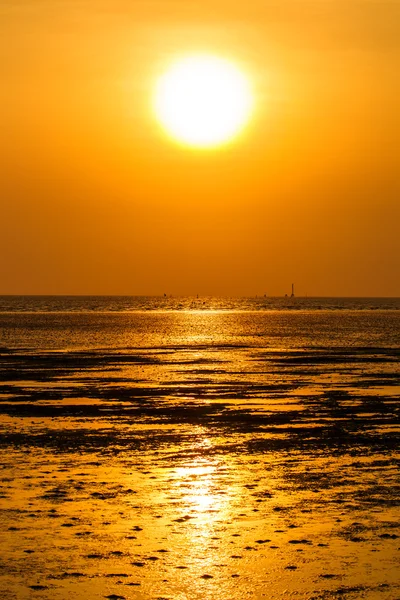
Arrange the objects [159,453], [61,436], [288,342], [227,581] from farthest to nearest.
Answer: [288,342], [61,436], [159,453], [227,581]

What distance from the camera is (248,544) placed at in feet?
47.3

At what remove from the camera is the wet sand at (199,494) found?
1301cm

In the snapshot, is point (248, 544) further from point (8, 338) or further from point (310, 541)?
point (8, 338)

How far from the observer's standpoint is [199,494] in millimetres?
17641

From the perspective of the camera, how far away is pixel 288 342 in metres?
80.6

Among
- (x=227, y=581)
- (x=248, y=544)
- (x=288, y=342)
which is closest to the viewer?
(x=227, y=581)

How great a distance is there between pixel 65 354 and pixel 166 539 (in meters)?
48.3

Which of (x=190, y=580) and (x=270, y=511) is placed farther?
(x=270, y=511)

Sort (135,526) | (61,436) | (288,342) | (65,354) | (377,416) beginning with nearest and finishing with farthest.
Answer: (135,526)
(61,436)
(377,416)
(65,354)
(288,342)

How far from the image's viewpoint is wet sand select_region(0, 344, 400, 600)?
13008mm

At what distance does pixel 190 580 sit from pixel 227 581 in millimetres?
477

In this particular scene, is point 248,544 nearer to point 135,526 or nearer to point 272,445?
point 135,526

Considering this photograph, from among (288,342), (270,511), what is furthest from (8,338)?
(270,511)

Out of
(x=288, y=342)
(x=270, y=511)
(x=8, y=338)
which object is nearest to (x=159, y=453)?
(x=270, y=511)
